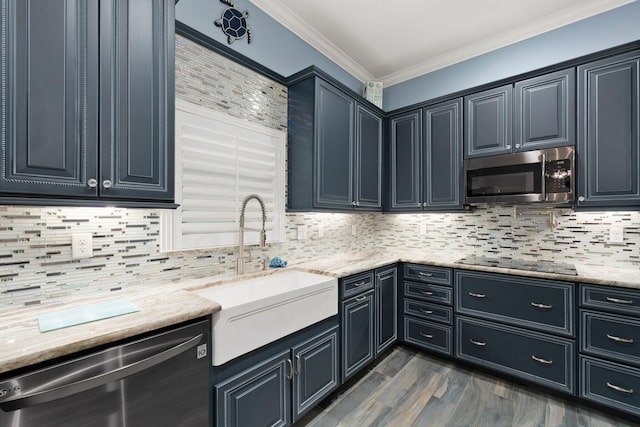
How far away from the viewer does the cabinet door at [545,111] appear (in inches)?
89.0

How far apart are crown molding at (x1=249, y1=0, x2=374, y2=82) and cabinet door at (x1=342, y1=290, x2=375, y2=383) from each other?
2.36m

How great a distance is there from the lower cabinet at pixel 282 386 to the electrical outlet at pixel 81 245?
90cm

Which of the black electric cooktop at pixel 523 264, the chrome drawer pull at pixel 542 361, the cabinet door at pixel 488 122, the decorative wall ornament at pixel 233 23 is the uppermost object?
the decorative wall ornament at pixel 233 23

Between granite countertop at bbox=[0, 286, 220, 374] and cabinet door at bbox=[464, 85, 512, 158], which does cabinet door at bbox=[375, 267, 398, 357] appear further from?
granite countertop at bbox=[0, 286, 220, 374]

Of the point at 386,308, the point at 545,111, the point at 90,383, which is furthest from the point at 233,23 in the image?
the point at 386,308

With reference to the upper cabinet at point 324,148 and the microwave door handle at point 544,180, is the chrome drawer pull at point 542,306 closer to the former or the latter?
the microwave door handle at point 544,180

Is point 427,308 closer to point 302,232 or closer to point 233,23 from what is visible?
point 302,232

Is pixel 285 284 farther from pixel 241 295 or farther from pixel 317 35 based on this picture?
pixel 317 35

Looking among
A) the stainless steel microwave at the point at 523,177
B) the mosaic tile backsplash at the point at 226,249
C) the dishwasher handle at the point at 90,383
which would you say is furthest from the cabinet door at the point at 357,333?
the stainless steel microwave at the point at 523,177

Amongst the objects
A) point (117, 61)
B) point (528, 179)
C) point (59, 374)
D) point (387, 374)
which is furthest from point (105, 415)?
point (528, 179)

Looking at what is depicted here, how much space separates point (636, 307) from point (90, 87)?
3.22 metres

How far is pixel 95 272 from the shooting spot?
148cm

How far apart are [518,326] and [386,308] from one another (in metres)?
1.02

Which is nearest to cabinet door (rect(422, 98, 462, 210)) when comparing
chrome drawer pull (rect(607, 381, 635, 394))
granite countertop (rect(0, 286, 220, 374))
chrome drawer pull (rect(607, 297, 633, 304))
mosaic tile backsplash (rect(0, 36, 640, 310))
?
mosaic tile backsplash (rect(0, 36, 640, 310))
